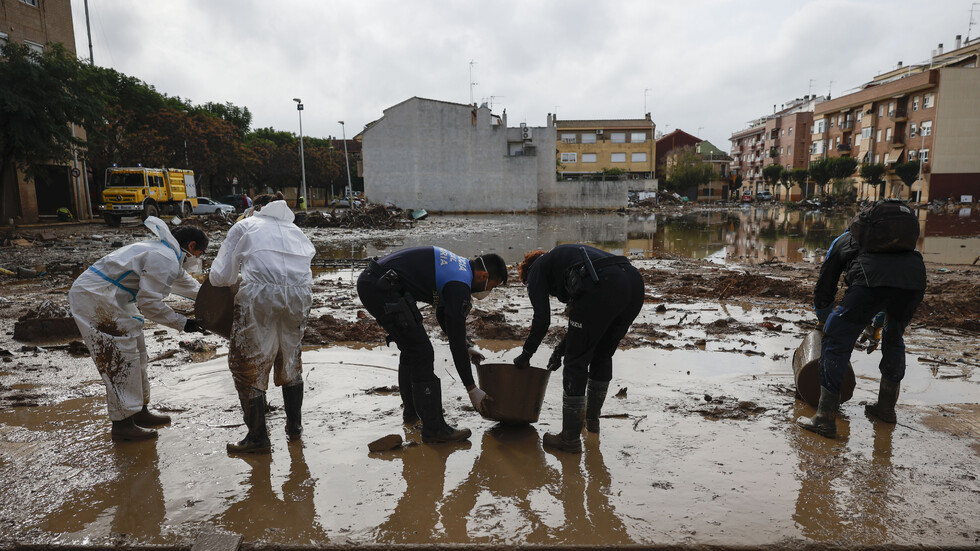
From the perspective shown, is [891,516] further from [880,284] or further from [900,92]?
[900,92]

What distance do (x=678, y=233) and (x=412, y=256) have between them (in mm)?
21228

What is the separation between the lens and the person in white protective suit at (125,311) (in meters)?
3.71

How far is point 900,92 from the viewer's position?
50.2 m

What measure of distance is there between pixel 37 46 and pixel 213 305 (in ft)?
93.2

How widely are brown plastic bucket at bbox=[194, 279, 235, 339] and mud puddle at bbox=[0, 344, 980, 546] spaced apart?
2.84ft

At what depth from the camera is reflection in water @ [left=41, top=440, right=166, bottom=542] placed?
2807 millimetres

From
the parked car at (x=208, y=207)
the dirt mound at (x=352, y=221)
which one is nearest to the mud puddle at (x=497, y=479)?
the dirt mound at (x=352, y=221)

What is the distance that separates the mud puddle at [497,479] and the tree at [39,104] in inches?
783

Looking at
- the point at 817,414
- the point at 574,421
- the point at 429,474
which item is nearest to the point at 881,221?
the point at 817,414

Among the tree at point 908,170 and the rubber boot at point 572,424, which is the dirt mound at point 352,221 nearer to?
the rubber boot at point 572,424

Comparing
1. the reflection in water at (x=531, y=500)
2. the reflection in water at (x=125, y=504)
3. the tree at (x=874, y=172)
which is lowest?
the reflection in water at (x=531, y=500)

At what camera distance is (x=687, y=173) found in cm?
6638

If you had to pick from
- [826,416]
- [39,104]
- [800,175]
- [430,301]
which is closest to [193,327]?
[430,301]

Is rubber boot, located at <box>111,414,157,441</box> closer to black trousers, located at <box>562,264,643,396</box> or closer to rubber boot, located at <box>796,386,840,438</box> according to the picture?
black trousers, located at <box>562,264,643,396</box>
